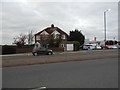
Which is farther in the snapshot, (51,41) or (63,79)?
(51,41)

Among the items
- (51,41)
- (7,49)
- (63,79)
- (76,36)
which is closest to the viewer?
(63,79)

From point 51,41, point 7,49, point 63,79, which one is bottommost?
point 63,79

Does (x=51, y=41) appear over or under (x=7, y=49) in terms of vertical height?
over

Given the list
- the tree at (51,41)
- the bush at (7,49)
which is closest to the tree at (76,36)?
the tree at (51,41)

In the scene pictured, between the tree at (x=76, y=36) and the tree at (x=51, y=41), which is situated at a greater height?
the tree at (x=76, y=36)

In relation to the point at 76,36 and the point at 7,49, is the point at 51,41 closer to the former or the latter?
the point at 7,49

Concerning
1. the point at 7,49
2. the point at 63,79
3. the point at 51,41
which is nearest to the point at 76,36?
the point at 51,41

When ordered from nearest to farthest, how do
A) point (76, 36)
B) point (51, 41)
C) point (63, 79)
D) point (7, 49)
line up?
point (63, 79) → point (7, 49) → point (51, 41) → point (76, 36)

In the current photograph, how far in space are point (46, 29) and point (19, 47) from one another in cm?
3524

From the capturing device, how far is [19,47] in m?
55.2

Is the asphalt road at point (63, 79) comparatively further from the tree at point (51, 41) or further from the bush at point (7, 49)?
the tree at point (51, 41)

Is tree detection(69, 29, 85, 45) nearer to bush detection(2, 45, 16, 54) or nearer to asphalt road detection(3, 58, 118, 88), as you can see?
bush detection(2, 45, 16, 54)

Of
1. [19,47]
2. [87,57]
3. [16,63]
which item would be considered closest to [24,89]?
[16,63]

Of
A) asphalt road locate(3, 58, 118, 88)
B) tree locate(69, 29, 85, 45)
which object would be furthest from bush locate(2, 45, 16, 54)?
asphalt road locate(3, 58, 118, 88)
